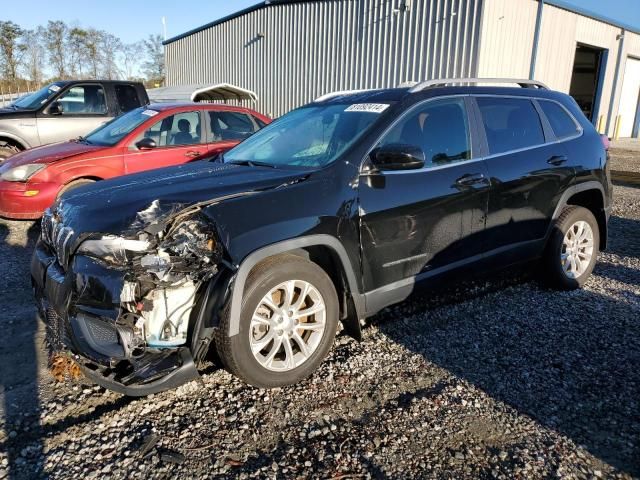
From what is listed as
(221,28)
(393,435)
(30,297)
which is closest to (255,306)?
(393,435)

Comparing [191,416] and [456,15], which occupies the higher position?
[456,15]

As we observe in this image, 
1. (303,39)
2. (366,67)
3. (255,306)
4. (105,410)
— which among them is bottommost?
(105,410)

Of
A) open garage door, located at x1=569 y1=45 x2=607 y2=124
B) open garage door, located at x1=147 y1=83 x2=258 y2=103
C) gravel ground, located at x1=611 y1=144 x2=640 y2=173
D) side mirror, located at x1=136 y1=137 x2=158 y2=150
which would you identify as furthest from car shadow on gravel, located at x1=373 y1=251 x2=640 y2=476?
open garage door, located at x1=569 y1=45 x2=607 y2=124

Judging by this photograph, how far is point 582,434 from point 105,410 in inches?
103

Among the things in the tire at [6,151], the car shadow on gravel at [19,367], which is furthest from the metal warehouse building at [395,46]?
the car shadow on gravel at [19,367]

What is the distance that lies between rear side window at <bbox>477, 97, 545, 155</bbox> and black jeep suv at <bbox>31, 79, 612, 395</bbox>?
13mm

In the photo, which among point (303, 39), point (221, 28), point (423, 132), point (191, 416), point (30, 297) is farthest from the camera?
point (221, 28)

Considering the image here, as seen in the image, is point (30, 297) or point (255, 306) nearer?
point (255, 306)

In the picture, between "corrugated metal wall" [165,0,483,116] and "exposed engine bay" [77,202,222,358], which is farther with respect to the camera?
"corrugated metal wall" [165,0,483,116]

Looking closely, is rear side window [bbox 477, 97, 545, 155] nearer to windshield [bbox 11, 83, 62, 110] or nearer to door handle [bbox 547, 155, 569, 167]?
door handle [bbox 547, 155, 569, 167]

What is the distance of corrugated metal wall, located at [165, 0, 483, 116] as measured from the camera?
13316 mm

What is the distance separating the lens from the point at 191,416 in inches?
105

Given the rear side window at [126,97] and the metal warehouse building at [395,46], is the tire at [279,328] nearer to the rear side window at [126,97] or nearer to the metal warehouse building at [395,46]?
the rear side window at [126,97]

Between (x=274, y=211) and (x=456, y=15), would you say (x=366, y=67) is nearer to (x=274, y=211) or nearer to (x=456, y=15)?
(x=456, y=15)
